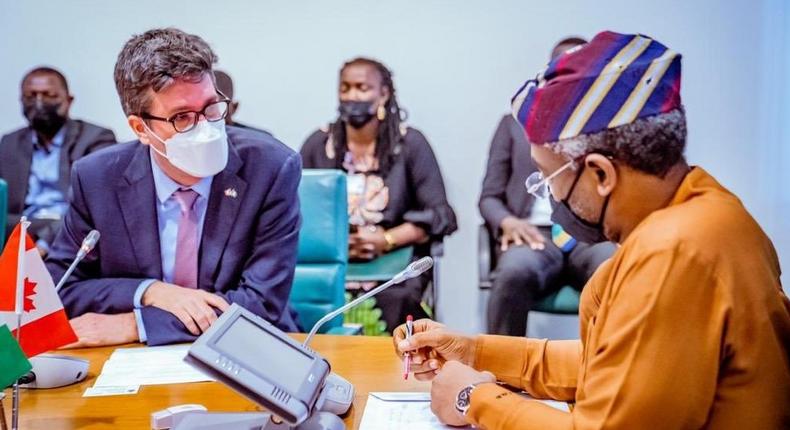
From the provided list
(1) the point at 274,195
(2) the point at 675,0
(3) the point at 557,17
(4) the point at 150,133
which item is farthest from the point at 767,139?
(4) the point at 150,133

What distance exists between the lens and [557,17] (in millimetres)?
3871

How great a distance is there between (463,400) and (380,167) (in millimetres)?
2440

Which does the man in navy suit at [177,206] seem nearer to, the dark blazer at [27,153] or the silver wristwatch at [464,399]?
the silver wristwatch at [464,399]

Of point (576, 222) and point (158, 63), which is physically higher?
point (158, 63)

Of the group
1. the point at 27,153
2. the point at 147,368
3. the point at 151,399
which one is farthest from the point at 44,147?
the point at 151,399

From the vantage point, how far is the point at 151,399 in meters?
1.33

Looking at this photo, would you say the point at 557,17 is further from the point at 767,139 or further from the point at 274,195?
the point at 274,195

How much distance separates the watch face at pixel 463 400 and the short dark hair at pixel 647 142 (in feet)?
1.33

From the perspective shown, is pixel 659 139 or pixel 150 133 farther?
pixel 150 133

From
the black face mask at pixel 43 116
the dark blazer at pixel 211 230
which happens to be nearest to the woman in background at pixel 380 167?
the dark blazer at pixel 211 230

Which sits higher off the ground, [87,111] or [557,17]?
[557,17]

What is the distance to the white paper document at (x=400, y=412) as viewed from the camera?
47.5 inches

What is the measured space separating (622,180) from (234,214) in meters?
1.08

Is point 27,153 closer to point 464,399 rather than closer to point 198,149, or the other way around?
point 198,149
